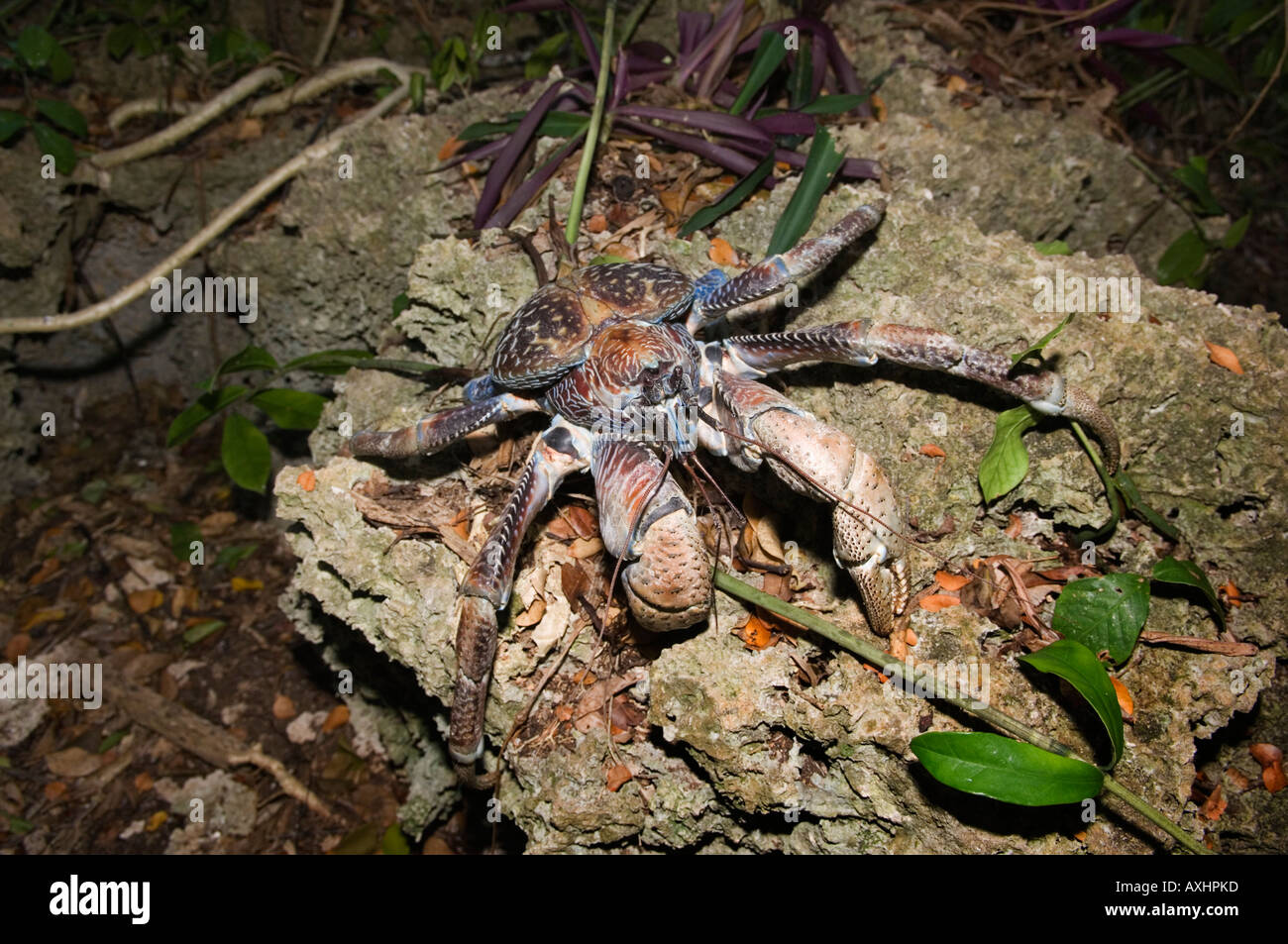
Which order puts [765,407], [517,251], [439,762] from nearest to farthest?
[765,407], [517,251], [439,762]

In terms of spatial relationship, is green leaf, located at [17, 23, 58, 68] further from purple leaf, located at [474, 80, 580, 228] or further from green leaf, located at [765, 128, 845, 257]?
green leaf, located at [765, 128, 845, 257]

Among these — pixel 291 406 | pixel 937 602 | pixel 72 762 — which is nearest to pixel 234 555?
pixel 72 762

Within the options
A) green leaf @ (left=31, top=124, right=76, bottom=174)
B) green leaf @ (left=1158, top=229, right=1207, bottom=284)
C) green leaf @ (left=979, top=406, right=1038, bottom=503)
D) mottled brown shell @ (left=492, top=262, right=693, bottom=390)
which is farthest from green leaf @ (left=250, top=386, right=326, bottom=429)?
green leaf @ (left=1158, top=229, right=1207, bottom=284)

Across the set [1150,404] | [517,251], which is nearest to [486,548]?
[517,251]

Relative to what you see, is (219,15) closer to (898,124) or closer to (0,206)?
(0,206)

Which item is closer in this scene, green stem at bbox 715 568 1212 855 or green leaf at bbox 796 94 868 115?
green stem at bbox 715 568 1212 855

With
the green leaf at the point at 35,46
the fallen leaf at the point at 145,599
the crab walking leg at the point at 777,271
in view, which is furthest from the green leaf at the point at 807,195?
the green leaf at the point at 35,46

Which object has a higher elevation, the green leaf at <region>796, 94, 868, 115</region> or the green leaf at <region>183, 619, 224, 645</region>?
the green leaf at <region>796, 94, 868, 115</region>
